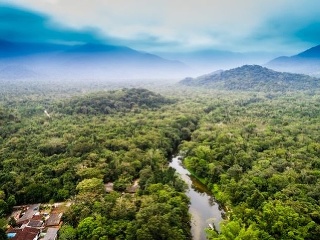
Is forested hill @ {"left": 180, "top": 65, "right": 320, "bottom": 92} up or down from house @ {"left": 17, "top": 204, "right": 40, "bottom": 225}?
up

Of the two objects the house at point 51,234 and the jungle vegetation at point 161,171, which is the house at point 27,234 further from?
the jungle vegetation at point 161,171

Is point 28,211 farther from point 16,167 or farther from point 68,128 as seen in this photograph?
point 68,128

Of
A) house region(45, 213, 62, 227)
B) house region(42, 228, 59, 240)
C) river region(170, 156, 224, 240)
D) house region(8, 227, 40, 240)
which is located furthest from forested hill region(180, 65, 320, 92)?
house region(8, 227, 40, 240)

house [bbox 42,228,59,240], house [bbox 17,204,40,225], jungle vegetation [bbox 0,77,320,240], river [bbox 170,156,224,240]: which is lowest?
river [bbox 170,156,224,240]

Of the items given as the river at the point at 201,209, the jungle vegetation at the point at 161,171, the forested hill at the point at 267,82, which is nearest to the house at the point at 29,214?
the jungle vegetation at the point at 161,171

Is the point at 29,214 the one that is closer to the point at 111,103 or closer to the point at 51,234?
the point at 51,234

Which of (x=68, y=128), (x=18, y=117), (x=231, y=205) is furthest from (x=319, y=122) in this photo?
(x=18, y=117)

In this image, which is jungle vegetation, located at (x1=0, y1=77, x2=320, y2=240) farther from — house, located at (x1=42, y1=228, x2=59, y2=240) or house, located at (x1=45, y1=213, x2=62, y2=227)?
house, located at (x1=45, y1=213, x2=62, y2=227)
